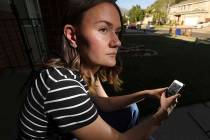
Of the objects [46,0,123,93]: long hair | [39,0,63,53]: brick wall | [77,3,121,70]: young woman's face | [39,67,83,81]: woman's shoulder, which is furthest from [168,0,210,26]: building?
[39,67,83,81]: woman's shoulder

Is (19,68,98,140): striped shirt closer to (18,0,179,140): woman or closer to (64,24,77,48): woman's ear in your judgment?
(18,0,179,140): woman

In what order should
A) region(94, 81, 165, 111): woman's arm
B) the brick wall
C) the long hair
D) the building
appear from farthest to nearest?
the building < the brick wall < region(94, 81, 165, 111): woman's arm < the long hair

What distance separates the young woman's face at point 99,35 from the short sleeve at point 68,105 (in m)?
0.30

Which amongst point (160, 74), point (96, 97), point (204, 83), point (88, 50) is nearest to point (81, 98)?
point (88, 50)

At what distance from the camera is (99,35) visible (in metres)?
1.49

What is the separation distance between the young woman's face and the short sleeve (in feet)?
0.97

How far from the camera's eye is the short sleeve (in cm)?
126

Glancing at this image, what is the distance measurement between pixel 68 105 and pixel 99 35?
0.54 meters

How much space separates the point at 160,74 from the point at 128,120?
4445 mm

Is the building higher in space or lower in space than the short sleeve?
lower

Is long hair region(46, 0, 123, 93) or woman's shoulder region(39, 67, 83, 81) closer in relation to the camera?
woman's shoulder region(39, 67, 83, 81)

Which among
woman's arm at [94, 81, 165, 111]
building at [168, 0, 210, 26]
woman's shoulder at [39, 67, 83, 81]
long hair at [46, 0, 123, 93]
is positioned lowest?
building at [168, 0, 210, 26]

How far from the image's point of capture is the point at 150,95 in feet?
7.06

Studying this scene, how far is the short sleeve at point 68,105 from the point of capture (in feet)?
4.14
